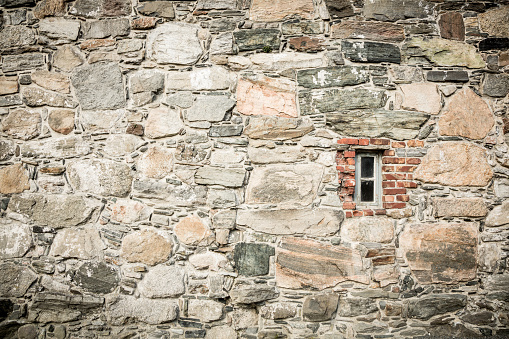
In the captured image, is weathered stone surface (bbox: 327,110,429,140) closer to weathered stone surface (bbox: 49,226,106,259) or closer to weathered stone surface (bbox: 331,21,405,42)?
weathered stone surface (bbox: 331,21,405,42)

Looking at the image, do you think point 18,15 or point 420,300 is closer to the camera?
point 420,300

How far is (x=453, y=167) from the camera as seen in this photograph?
2906 millimetres

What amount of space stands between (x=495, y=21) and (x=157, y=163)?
361 centimetres

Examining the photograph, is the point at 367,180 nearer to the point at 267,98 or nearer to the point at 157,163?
the point at 267,98

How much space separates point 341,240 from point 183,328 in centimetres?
168

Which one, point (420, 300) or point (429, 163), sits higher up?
point (429, 163)

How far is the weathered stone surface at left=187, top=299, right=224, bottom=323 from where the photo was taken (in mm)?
2775

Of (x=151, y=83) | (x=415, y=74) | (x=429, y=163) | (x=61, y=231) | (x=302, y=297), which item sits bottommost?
(x=302, y=297)

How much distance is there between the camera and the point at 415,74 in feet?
9.70

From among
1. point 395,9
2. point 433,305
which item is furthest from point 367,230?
point 395,9

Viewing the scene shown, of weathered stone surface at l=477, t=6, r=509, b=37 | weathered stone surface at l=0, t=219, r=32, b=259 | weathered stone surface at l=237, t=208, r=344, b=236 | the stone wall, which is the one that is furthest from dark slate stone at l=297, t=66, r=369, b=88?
weathered stone surface at l=0, t=219, r=32, b=259

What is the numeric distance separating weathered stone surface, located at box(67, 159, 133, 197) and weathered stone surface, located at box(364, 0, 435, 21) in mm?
2830

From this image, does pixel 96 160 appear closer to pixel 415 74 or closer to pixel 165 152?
pixel 165 152

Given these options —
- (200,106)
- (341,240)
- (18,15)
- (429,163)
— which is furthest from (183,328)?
(18,15)
